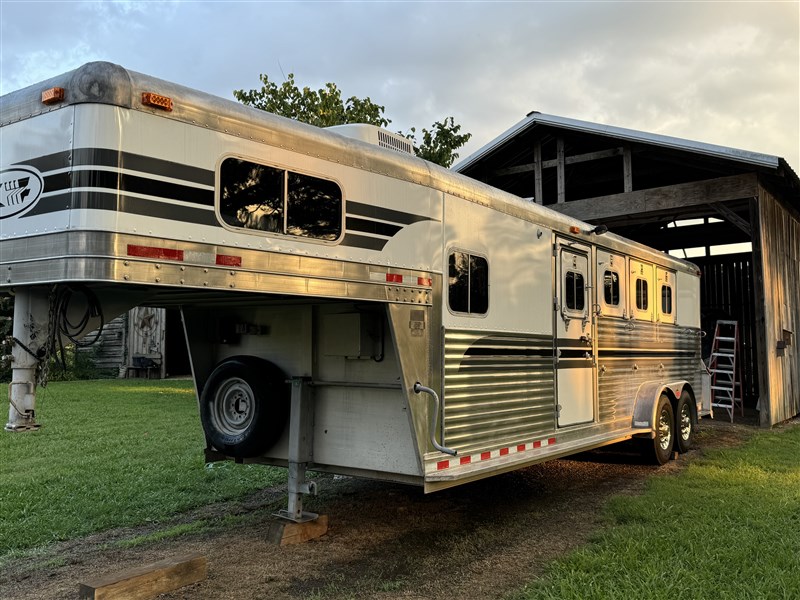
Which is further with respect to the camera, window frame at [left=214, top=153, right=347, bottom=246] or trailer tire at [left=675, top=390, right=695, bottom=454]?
trailer tire at [left=675, top=390, right=695, bottom=454]

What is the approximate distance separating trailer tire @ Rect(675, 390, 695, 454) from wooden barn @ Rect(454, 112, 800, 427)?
2.89 m

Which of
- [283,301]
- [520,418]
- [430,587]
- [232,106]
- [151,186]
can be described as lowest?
[430,587]

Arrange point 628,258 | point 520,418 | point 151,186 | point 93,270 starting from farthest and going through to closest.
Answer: point 628,258 < point 520,418 < point 151,186 < point 93,270

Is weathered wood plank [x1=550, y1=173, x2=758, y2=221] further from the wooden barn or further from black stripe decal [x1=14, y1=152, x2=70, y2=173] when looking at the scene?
black stripe decal [x1=14, y1=152, x2=70, y2=173]

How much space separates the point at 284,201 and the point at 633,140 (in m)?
9.28

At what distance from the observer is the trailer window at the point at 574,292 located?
656cm

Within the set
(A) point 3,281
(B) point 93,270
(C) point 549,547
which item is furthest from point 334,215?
(C) point 549,547

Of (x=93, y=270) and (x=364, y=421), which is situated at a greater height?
(x=93, y=270)

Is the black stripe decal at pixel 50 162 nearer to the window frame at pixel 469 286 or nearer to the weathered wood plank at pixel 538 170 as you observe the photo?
the window frame at pixel 469 286

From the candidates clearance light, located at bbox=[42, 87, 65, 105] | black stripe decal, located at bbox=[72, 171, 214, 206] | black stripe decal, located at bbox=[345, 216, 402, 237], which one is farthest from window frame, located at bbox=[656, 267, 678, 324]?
clearance light, located at bbox=[42, 87, 65, 105]

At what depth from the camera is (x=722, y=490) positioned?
661cm

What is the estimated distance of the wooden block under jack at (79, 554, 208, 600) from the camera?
386 centimetres

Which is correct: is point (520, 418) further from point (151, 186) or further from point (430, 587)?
point (151, 186)

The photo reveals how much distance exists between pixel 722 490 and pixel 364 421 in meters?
3.89
